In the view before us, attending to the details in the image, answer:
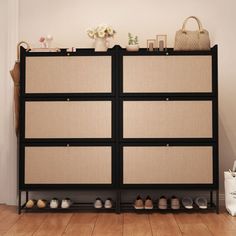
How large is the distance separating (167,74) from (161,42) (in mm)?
345

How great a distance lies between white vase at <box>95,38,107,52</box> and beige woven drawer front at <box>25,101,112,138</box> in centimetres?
48

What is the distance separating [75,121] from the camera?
125 inches

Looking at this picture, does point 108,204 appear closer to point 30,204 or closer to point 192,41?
point 30,204

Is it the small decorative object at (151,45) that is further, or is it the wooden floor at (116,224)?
the small decorative object at (151,45)

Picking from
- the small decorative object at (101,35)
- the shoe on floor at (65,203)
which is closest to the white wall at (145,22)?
the small decorative object at (101,35)

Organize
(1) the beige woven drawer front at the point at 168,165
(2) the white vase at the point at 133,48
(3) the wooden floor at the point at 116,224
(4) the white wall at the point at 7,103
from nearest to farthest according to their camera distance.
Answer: (3) the wooden floor at the point at 116,224 < (1) the beige woven drawer front at the point at 168,165 < (2) the white vase at the point at 133,48 < (4) the white wall at the point at 7,103

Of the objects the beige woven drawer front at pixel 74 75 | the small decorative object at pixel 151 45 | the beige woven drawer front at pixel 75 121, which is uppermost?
the small decorative object at pixel 151 45

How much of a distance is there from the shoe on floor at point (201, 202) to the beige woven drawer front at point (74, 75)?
128 centimetres

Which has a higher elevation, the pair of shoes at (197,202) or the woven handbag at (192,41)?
the woven handbag at (192,41)

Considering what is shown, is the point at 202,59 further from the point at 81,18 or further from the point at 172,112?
the point at 81,18

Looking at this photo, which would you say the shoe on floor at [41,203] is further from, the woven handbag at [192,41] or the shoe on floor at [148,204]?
the woven handbag at [192,41]

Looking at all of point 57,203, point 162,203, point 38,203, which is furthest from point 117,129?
point 38,203

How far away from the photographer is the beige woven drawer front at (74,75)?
10.4ft

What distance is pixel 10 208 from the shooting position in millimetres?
3398
